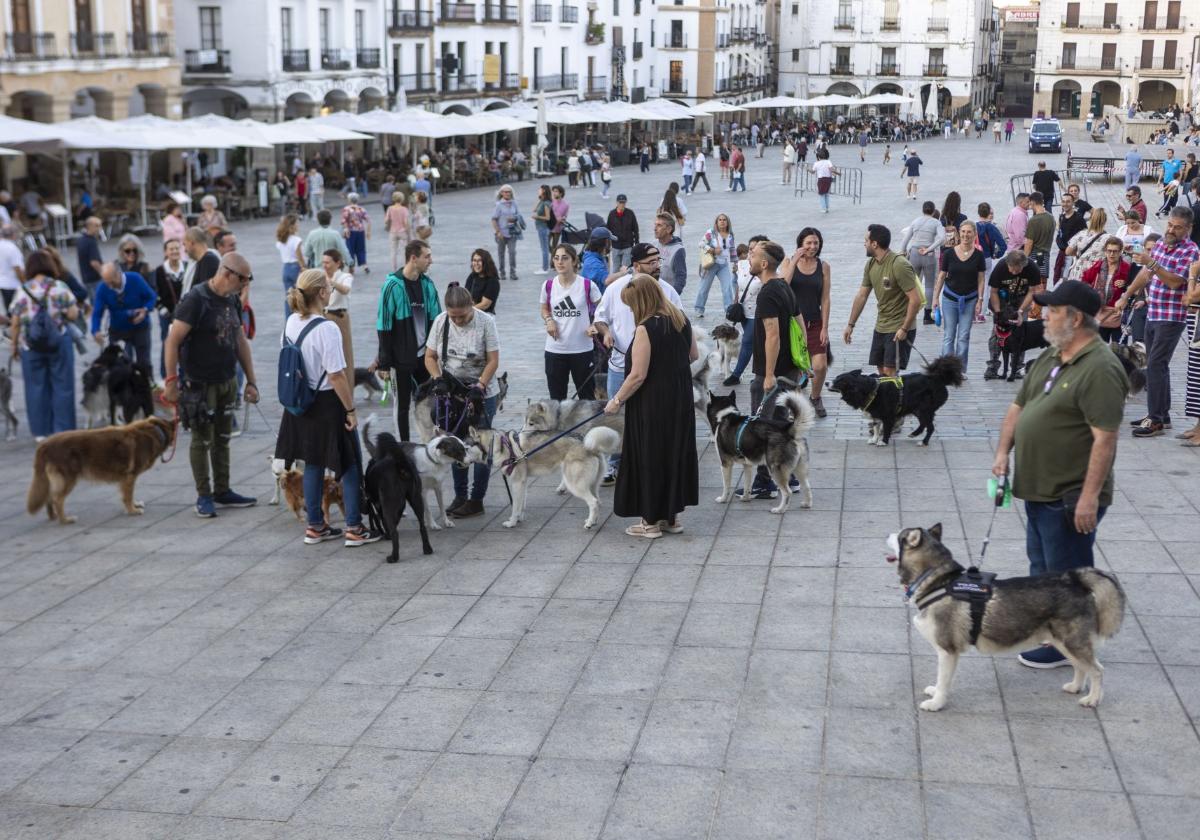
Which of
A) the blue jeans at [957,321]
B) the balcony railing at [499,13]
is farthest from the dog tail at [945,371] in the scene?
the balcony railing at [499,13]

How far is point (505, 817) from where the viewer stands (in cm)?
460

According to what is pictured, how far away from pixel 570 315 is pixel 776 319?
60.2 inches

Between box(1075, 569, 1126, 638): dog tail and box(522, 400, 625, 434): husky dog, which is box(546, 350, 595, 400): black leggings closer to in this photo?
box(522, 400, 625, 434): husky dog

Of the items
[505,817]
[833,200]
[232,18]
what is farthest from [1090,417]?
[232,18]

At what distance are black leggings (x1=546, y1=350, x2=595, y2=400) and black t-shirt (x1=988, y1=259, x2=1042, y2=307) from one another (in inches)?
186

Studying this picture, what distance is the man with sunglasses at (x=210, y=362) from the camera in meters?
8.16

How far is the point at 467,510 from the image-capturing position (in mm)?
8461

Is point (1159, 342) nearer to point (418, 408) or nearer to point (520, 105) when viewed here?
point (418, 408)

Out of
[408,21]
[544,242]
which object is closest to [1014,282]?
[544,242]

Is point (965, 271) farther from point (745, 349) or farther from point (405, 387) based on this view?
point (405, 387)

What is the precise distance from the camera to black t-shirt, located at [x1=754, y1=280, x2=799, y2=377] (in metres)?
8.39

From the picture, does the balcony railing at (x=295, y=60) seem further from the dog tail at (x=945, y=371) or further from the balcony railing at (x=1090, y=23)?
the balcony railing at (x=1090, y=23)

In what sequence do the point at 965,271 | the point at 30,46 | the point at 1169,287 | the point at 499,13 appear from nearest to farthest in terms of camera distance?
1. the point at 1169,287
2. the point at 965,271
3. the point at 30,46
4. the point at 499,13

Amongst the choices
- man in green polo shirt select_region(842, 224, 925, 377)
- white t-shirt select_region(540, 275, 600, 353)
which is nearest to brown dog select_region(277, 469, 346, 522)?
white t-shirt select_region(540, 275, 600, 353)
